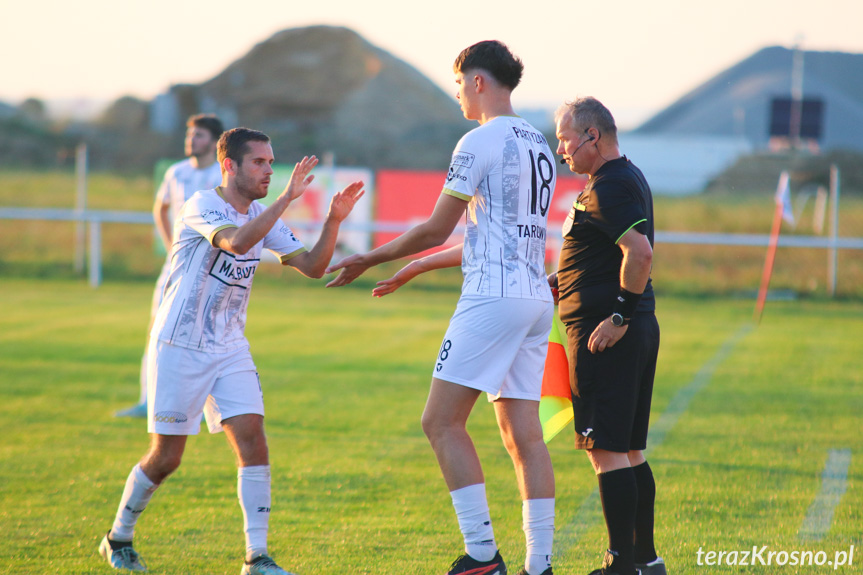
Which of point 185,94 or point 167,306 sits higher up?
point 185,94

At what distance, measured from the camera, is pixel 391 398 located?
28.1ft

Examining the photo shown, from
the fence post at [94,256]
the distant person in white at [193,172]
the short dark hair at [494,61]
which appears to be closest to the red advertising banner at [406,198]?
the fence post at [94,256]

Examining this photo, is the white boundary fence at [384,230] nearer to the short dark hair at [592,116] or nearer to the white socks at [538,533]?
the short dark hair at [592,116]

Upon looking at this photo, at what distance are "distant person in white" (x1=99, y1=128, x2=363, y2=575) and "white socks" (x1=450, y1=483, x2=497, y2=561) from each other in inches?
36.6

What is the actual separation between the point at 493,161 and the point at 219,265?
4.50 feet

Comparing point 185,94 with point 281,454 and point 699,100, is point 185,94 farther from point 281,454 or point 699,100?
point 281,454

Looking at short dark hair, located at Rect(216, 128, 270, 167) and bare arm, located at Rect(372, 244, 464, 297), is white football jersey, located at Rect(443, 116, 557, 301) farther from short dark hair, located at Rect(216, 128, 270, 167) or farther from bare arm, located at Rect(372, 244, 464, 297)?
short dark hair, located at Rect(216, 128, 270, 167)

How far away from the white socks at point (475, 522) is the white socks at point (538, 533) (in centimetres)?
18

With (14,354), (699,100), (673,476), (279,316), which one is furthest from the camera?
(699,100)

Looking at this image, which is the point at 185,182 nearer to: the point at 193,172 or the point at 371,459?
the point at 193,172

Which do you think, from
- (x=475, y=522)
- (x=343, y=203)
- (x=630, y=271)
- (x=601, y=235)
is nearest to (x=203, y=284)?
(x=343, y=203)

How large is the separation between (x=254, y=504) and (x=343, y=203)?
1.45 m

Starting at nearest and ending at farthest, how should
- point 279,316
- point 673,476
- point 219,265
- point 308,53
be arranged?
point 219,265 → point 673,476 → point 279,316 → point 308,53

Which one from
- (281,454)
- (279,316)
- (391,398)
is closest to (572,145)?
(281,454)
